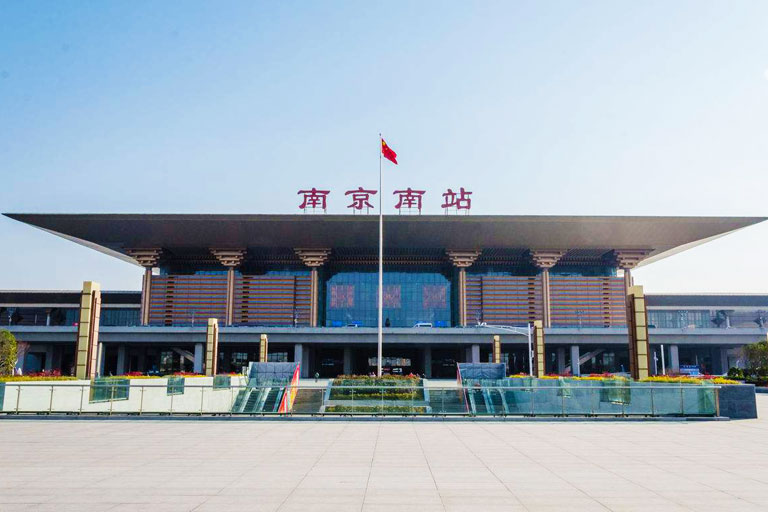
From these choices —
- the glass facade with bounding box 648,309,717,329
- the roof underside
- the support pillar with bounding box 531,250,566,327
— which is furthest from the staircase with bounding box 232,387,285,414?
the glass facade with bounding box 648,309,717,329

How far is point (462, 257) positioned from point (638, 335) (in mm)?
43489

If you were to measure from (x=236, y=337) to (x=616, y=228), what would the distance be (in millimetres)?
40310

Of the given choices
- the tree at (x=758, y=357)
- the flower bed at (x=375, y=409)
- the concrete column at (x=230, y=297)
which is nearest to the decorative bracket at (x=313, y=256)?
the concrete column at (x=230, y=297)

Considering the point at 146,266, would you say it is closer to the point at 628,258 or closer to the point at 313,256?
the point at 313,256

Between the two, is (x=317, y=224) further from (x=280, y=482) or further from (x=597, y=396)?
(x=280, y=482)

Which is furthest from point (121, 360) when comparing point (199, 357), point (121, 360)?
point (199, 357)

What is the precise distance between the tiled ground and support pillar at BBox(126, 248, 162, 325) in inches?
2081

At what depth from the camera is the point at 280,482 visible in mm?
10711

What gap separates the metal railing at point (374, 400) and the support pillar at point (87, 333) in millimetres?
5540

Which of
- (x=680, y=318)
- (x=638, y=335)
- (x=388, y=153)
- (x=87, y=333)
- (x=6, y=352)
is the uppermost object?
(x=388, y=153)

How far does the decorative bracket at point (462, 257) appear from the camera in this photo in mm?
69938

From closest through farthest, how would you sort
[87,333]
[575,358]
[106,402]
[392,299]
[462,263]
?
[106,402] → [87,333] → [575,358] → [462,263] → [392,299]

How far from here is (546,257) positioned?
229ft

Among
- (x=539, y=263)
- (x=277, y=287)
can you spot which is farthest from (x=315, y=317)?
(x=539, y=263)
